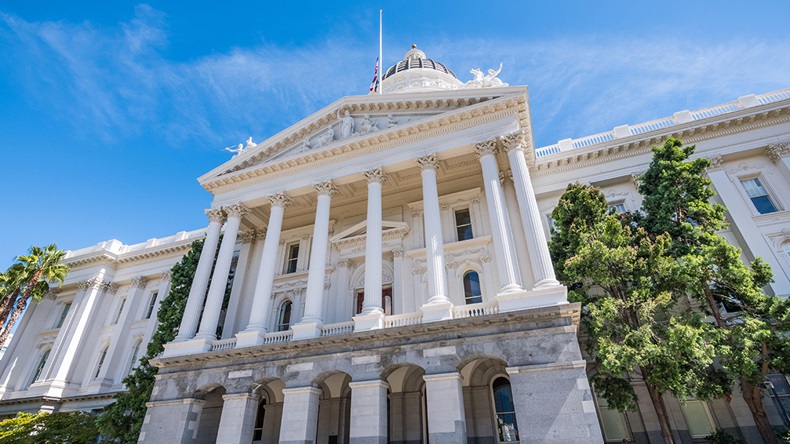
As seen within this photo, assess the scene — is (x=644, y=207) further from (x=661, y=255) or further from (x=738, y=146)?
(x=738, y=146)

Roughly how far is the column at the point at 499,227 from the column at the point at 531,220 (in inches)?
26.2

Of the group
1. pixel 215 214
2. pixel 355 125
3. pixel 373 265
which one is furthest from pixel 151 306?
pixel 373 265

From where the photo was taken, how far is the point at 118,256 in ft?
117

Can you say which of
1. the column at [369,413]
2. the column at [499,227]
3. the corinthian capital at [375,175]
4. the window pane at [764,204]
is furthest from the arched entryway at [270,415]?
the window pane at [764,204]

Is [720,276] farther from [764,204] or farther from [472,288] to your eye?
[472,288]

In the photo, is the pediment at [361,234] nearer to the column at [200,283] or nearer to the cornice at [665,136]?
the column at [200,283]

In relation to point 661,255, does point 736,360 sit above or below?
below

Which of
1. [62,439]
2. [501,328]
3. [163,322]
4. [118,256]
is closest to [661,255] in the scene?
[501,328]

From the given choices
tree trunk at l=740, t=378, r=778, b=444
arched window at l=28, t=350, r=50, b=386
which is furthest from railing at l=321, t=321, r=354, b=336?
arched window at l=28, t=350, r=50, b=386

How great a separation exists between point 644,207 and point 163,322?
81.8 feet

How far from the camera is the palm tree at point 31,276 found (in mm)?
30156

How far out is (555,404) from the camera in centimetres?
1330

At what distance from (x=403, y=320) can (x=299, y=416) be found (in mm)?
5351

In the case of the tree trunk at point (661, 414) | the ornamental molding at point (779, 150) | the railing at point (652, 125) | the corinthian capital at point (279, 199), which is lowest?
the tree trunk at point (661, 414)
